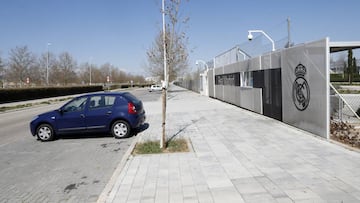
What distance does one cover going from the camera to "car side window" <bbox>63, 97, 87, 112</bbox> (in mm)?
9836

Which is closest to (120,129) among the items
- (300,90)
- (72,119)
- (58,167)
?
(72,119)

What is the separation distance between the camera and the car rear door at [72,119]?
9703 mm

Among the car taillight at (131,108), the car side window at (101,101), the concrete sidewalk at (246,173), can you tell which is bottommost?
the concrete sidewalk at (246,173)

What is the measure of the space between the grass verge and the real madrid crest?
3795mm

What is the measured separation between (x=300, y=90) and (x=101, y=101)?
20.5 ft

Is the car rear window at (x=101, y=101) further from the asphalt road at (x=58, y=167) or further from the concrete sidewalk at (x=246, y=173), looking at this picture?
the concrete sidewalk at (x=246, y=173)

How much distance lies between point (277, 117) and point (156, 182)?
7876mm

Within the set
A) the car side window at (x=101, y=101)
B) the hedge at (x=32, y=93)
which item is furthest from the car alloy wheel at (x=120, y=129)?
the hedge at (x=32, y=93)

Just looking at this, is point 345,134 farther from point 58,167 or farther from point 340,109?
point 58,167

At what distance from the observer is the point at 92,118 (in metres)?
9.69

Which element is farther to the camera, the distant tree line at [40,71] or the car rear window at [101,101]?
the distant tree line at [40,71]

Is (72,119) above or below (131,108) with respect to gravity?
below

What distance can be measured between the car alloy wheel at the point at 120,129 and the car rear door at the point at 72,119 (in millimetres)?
935

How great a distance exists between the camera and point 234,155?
6.89 meters
